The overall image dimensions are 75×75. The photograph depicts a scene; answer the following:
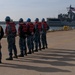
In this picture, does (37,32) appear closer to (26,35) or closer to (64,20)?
(26,35)

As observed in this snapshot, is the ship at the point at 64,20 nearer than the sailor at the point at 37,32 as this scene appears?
No

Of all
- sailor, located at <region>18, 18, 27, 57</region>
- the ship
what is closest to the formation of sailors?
sailor, located at <region>18, 18, 27, 57</region>

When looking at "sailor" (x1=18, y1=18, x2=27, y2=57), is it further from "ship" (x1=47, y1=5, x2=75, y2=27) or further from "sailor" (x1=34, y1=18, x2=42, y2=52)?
"ship" (x1=47, y1=5, x2=75, y2=27)

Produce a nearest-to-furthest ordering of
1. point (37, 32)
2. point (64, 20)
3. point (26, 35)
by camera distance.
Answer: point (26, 35) → point (37, 32) → point (64, 20)

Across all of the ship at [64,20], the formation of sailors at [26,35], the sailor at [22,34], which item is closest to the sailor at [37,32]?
the formation of sailors at [26,35]

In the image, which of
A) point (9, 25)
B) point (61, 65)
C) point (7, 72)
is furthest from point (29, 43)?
point (7, 72)

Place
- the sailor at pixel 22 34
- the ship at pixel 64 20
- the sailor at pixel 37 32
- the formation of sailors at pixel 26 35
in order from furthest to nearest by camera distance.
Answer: the ship at pixel 64 20
the sailor at pixel 37 32
the sailor at pixel 22 34
the formation of sailors at pixel 26 35

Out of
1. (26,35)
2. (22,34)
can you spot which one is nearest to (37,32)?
(26,35)

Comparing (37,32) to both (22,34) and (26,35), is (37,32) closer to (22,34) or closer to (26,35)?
(26,35)

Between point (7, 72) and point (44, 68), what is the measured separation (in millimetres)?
1434

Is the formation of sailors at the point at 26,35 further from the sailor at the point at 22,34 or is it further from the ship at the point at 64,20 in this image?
the ship at the point at 64,20

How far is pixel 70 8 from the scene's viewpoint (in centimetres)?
11844

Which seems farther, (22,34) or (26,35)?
(26,35)

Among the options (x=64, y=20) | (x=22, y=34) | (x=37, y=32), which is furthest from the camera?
(x=64, y=20)
